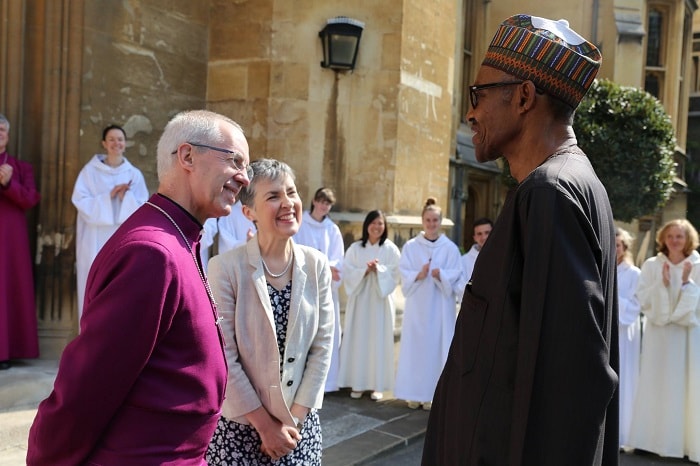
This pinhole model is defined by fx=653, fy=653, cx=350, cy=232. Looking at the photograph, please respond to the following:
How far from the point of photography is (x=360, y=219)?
682 cm

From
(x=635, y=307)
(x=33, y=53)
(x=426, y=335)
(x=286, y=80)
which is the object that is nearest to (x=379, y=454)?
(x=426, y=335)

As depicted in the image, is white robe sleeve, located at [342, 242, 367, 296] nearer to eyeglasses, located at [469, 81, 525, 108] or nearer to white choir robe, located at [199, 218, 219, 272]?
white choir robe, located at [199, 218, 219, 272]

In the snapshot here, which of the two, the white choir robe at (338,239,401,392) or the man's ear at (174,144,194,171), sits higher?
the man's ear at (174,144,194,171)

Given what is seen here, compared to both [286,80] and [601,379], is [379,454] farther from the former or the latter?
[286,80]

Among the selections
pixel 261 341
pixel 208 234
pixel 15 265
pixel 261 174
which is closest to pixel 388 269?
pixel 208 234

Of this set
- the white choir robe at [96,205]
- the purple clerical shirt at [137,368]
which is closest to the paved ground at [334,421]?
the white choir robe at [96,205]

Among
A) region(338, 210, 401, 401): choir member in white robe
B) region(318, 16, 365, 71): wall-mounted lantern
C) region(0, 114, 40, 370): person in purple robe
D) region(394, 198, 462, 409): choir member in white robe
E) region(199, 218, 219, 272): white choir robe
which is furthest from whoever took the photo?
region(318, 16, 365, 71): wall-mounted lantern

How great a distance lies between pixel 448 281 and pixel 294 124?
2.22 metres

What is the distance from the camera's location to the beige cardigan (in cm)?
245

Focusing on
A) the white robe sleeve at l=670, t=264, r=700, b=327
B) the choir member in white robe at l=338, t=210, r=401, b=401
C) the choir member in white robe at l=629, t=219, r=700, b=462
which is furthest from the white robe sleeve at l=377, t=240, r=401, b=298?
the white robe sleeve at l=670, t=264, r=700, b=327

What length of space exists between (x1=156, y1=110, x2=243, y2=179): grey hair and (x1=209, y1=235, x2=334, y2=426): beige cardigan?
81cm

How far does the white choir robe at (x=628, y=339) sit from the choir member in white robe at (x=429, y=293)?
1468 mm

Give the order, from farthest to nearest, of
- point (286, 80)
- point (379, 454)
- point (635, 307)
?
point (286, 80) < point (635, 307) < point (379, 454)

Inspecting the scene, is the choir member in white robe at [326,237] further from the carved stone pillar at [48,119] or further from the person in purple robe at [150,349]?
the person in purple robe at [150,349]
